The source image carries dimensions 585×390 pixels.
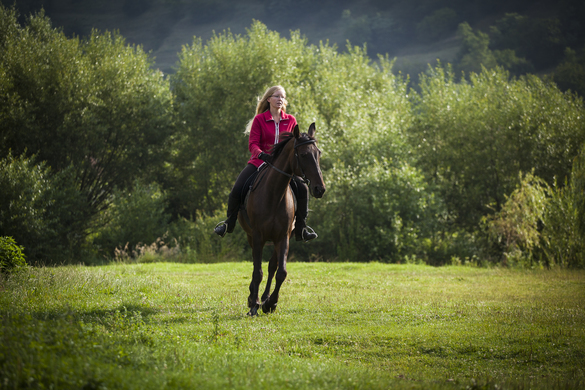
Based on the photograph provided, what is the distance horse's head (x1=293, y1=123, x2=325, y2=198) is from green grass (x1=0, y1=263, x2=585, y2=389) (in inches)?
93.6

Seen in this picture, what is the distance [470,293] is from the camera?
39.7 ft

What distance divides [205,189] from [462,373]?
30.3m

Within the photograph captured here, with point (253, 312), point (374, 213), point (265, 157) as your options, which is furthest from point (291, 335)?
point (374, 213)

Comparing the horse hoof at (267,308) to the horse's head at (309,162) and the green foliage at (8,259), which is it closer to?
the horse's head at (309,162)

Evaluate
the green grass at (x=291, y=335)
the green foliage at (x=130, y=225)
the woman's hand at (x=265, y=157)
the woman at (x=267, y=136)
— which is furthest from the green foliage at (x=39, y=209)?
the woman's hand at (x=265, y=157)

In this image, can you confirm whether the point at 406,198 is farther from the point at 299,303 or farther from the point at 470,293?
the point at 299,303

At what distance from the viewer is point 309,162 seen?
313 inches

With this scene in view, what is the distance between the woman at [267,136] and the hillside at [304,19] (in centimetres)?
3715

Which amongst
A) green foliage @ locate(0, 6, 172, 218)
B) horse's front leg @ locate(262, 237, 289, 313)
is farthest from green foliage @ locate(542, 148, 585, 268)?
green foliage @ locate(0, 6, 172, 218)

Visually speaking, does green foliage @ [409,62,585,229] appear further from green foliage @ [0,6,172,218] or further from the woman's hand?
the woman's hand

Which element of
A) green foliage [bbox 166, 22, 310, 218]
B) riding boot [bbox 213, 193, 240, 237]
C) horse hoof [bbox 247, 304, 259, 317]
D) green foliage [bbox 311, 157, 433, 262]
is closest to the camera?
horse hoof [bbox 247, 304, 259, 317]

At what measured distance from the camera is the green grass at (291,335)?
430 cm

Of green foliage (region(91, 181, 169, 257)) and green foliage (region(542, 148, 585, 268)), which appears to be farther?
green foliage (region(91, 181, 169, 257))

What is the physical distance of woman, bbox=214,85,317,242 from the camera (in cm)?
939
